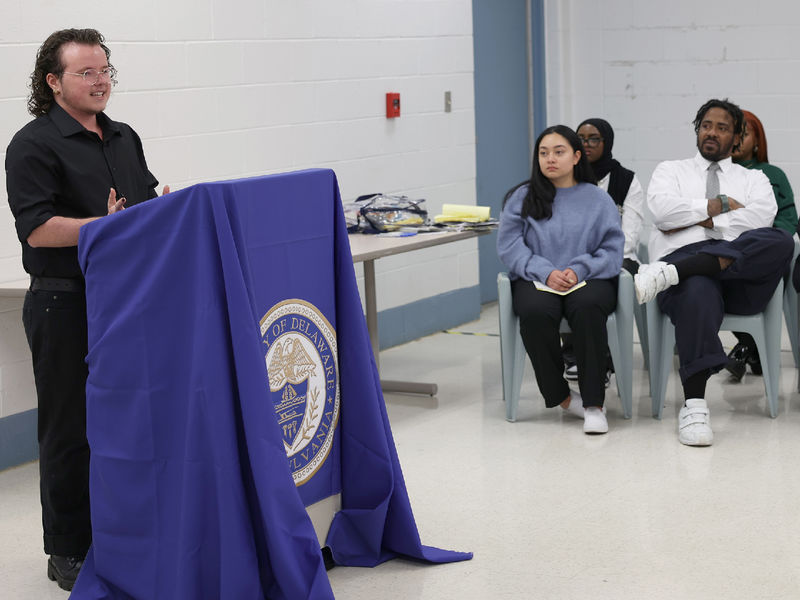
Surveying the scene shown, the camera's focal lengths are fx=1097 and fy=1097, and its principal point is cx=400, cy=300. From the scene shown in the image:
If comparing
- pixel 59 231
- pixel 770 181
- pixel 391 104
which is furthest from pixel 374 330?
pixel 59 231

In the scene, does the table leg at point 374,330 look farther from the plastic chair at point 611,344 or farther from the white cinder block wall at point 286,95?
the white cinder block wall at point 286,95

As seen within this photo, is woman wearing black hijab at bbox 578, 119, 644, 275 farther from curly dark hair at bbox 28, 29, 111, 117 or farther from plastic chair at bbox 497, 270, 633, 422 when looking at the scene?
curly dark hair at bbox 28, 29, 111, 117

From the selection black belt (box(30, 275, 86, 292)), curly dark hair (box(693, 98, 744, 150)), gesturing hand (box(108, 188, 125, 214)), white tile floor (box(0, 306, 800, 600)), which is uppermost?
curly dark hair (box(693, 98, 744, 150))

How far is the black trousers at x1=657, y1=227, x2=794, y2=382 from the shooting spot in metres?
3.98

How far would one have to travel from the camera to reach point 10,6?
12.0 feet

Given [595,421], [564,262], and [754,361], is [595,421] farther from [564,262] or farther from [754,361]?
[754,361]

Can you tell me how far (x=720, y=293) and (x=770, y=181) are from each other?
2.66 ft

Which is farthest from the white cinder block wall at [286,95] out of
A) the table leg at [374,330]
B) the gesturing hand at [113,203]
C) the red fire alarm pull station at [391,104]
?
the gesturing hand at [113,203]

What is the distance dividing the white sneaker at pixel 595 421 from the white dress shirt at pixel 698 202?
2.41 feet

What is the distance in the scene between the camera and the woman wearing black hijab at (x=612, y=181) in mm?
4703

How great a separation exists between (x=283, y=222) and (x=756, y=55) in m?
4.43

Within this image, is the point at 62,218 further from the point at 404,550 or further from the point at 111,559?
the point at 404,550

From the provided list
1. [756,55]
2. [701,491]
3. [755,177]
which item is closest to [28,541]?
[701,491]

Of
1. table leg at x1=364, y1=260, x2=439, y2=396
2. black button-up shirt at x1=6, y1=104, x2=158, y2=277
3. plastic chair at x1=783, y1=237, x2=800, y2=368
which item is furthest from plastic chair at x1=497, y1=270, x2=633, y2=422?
black button-up shirt at x1=6, y1=104, x2=158, y2=277
